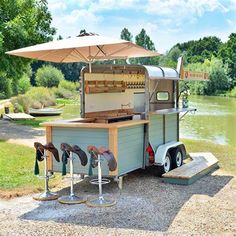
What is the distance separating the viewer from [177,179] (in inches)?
333

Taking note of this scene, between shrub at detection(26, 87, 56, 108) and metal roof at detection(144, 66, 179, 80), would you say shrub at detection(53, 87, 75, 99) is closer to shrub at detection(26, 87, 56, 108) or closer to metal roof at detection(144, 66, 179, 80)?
shrub at detection(26, 87, 56, 108)

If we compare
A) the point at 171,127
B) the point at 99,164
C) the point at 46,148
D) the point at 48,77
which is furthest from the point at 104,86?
the point at 48,77

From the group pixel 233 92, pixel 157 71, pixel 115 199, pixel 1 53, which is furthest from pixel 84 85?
pixel 233 92

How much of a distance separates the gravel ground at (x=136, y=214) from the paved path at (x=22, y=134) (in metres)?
6.70

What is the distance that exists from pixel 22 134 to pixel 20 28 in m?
4.37

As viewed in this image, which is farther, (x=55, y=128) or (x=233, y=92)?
(x=233, y=92)

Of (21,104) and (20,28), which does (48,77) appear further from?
(20,28)

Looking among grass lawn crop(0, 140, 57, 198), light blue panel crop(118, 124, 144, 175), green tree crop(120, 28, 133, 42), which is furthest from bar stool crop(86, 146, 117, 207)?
green tree crop(120, 28, 133, 42)

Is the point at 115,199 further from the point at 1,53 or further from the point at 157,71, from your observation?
the point at 1,53

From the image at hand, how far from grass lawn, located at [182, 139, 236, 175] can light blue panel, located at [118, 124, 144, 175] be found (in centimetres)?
261

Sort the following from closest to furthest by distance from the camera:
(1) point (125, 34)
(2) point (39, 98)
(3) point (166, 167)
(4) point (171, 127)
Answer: (3) point (166, 167), (4) point (171, 127), (2) point (39, 98), (1) point (125, 34)

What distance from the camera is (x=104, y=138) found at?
7.68 metres

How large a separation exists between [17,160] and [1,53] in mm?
7439

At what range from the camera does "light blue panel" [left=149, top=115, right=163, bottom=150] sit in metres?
8.98
